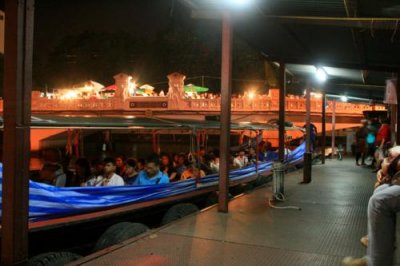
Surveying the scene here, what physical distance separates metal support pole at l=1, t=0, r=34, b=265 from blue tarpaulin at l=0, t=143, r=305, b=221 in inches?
71.7

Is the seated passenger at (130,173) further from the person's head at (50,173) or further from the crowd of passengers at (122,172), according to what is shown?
the person's head at (50,173)

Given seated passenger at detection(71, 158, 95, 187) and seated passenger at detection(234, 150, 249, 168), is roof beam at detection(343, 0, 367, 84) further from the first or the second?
seated passenger at detection(71, 158, 95, 187)

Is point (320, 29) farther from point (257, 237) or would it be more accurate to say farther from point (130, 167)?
point (130, 167)

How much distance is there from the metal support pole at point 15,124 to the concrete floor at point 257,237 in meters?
1.21

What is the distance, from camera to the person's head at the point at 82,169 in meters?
9.34

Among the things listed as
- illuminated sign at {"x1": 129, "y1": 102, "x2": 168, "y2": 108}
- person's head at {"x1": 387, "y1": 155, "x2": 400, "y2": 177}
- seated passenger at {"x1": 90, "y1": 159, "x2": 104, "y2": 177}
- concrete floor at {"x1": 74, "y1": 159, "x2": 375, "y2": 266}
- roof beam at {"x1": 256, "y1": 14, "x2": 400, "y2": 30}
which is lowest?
concrete floor at {"x1": 74, "y1": 159, "x2": 375, "y2": 266}

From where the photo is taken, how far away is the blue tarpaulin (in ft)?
19.5

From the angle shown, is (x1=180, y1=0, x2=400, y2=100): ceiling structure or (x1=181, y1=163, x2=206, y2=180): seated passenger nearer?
(x1=180, y1=0, x2=400, y2=100): ceiling structure

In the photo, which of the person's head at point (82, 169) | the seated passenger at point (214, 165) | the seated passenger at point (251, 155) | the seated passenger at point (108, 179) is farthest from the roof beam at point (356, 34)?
the seated passenger at point (251, 155)

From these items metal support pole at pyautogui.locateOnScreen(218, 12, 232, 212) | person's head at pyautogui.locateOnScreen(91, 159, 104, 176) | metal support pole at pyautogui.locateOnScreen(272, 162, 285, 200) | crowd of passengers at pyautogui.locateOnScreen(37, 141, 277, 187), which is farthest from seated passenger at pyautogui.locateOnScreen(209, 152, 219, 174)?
metal support pole at pyautogui.locateOnScreen(218, 12, 232, 212)

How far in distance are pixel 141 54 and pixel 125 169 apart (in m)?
38.8

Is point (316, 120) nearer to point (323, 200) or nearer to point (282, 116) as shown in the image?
point (282, 116)

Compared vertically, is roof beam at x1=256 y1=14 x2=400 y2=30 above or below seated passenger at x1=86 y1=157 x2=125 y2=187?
above

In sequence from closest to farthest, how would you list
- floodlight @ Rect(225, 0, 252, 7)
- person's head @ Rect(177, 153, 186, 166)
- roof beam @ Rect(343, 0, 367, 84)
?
roof beam @ Rect(343, 0, 367, 84) < floodlight @ Rect(225, 0, 252, 7) < person's head @ Rect(177, 153, 186, 166)
